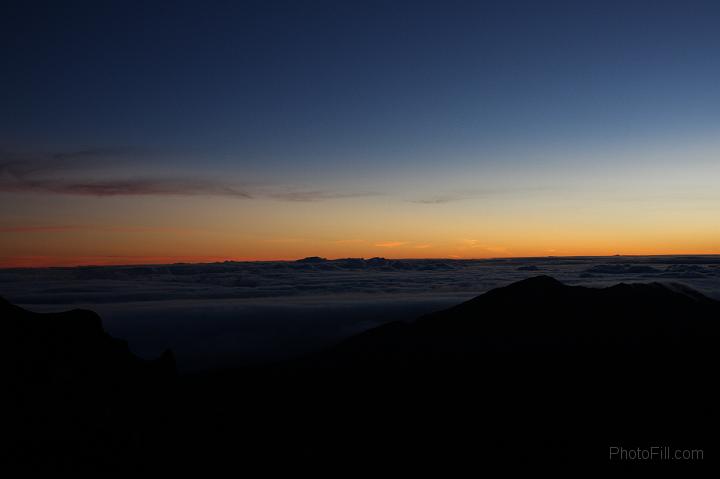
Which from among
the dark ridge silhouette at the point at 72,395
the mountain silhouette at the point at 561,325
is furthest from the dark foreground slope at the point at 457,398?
the mountain silhouette at the point at 561,325

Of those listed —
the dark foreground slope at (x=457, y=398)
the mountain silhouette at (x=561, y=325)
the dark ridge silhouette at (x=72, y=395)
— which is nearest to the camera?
the dark ridge silhouette at (x=72, y=395)

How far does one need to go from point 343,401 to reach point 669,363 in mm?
40923

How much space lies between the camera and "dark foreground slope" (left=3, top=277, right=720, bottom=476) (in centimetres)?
3691

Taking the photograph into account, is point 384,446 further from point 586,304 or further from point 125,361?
point 586,304

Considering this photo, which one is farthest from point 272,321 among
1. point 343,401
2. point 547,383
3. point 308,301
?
point 547,383

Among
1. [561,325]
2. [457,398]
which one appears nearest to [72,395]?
[457,398]

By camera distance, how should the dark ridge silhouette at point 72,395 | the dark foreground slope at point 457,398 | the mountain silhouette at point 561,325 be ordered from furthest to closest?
1. the mountain silhouette at point 561,325
2. the dark foreground slope at point 457,398
3. the dark ridge silhouette at point 72,395

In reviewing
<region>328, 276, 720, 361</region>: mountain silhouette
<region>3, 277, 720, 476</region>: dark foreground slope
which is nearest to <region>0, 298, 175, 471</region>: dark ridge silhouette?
<region>3, 277, 720, 476</region>: dark foreground slope

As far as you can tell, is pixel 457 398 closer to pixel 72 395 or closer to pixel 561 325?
pixel 561 325

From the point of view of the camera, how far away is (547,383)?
2346 inches

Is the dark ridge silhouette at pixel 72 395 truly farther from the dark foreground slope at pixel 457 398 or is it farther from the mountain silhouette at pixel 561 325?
the mountain silhouette at pixel 561 325

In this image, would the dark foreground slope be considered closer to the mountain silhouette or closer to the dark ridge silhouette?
the dark ridge silhouette

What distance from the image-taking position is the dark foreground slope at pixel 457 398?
121ft

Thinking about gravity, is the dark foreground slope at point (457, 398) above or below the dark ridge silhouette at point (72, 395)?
below
